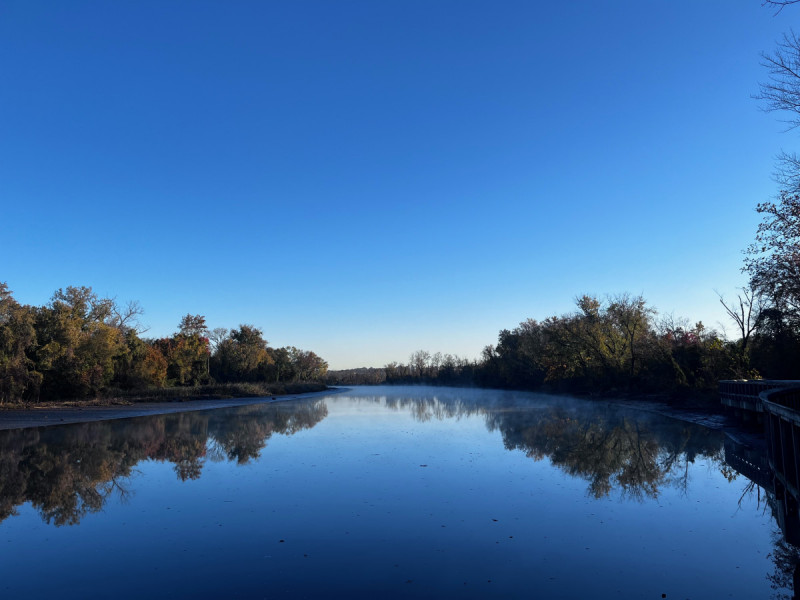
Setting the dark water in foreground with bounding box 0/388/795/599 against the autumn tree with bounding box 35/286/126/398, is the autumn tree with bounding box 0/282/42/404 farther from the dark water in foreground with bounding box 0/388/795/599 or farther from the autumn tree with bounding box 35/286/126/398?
the dark water in foreground with bounding box 0/388/795/599

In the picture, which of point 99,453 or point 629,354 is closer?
point 99,453

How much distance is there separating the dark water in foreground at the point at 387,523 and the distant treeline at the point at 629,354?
521 inches

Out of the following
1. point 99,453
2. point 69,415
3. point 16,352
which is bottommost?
point 69,415

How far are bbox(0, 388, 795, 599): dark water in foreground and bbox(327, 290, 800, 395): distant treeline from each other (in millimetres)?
13231

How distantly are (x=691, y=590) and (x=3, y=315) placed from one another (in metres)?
37.5

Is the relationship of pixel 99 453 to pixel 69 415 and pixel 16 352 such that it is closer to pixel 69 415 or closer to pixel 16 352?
pixel 69 415

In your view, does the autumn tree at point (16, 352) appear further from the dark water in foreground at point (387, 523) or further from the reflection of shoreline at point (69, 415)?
the dark water in foreground at point (387, 523)

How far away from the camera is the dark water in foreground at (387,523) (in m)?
5.03

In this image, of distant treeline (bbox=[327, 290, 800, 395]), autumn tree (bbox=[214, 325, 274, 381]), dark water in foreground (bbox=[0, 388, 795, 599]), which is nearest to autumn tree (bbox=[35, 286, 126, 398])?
dark water in foreground (bbox=[0, 388, 795, 599])

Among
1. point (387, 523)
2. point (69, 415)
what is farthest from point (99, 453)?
point (69, 415)

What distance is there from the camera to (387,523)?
7020 mm

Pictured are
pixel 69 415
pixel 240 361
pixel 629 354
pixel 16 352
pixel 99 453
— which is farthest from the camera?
pixel 240 361

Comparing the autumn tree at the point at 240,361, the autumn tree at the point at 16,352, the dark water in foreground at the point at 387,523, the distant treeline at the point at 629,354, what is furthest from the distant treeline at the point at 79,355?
the distant treeline at the point at 629,354

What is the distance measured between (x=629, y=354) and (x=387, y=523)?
134ft
